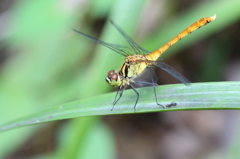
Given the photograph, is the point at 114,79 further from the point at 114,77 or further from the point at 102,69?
the point at 102,69

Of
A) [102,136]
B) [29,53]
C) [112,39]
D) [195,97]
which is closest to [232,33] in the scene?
[112,39]

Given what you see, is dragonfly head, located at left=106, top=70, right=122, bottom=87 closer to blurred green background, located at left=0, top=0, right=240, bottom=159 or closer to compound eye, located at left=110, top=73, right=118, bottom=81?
compound eye, located at left=110, top=73, right=118, bottom=81

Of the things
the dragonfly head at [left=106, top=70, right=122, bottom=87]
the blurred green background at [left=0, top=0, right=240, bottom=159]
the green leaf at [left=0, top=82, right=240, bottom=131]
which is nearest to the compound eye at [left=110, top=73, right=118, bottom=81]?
the dragonfly head at [left=106, top=70, right=122, bottom=87]

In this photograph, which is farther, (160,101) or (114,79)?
(114,79)

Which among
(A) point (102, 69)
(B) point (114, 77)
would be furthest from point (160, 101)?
(A) point (102, 69)

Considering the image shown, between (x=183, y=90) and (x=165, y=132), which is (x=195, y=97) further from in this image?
(x=165, y=132)

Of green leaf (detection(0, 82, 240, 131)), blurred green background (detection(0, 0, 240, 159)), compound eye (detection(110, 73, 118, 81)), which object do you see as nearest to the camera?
green leaf (detection(0, 82, 240, 131))

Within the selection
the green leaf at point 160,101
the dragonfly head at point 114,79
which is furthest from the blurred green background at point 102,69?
the green leaf at point 160,101
